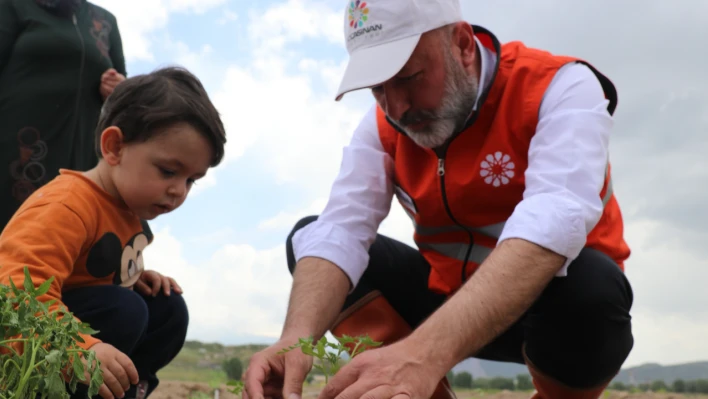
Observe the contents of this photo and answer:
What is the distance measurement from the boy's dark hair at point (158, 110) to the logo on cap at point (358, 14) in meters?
0.68

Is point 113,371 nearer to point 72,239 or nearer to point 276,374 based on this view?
point 276,374

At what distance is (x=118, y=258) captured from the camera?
2838mm

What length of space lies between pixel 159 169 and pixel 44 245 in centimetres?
56

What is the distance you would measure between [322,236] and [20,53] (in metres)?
2.16

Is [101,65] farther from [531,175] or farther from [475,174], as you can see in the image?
[531,175]

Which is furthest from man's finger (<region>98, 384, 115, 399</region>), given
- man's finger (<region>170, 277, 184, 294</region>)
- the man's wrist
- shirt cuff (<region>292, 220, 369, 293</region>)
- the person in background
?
the person in background

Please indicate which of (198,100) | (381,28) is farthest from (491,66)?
(198,100)

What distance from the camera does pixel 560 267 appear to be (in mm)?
2371

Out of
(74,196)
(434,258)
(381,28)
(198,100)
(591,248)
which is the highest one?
(381,28)

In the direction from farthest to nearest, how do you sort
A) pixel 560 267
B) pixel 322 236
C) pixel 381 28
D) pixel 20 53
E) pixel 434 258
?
pixel 20 53 → pixel 434 258 → pixel 322 236 → pixel 381 28 → pixel 560 267

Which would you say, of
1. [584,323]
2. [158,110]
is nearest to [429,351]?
[584,323]

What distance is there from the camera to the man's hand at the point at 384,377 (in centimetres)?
182

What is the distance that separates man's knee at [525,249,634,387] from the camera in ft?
8.40

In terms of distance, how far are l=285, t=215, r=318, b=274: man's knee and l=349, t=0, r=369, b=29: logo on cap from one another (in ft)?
2.83
